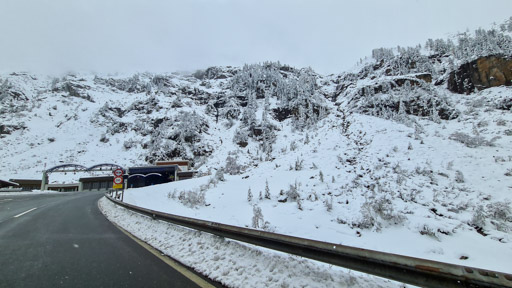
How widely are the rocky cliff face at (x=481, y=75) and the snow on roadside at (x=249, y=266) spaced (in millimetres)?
50325

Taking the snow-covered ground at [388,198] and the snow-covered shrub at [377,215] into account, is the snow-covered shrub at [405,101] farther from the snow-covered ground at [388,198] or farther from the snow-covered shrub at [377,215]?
the snow-covered shrub at [377,215]

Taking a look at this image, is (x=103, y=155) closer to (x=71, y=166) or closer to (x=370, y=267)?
(x=71, y=166)

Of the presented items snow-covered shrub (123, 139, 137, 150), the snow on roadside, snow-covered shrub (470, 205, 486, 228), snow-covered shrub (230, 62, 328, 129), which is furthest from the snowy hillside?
the snow on roadside

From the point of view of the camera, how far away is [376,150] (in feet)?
63.4

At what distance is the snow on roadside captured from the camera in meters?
3.50

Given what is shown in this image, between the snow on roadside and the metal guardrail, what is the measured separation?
292mm

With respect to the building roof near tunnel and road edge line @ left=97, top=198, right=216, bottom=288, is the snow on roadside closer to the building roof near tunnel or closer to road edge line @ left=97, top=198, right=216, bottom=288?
road edge line @ left=97, top=198, right=216, bottom=288

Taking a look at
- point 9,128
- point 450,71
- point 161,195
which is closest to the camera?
point 161,195

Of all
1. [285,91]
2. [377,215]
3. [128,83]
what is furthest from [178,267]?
[128,83]

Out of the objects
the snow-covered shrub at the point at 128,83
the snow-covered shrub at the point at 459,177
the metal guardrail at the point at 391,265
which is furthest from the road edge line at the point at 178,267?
the snow-covered shrub at the point at 128,83

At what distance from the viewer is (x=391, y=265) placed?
2.77 m

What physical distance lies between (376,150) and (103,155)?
299 ft

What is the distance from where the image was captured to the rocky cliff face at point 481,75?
3781 centimetres

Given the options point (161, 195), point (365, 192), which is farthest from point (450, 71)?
point (161, 195)
